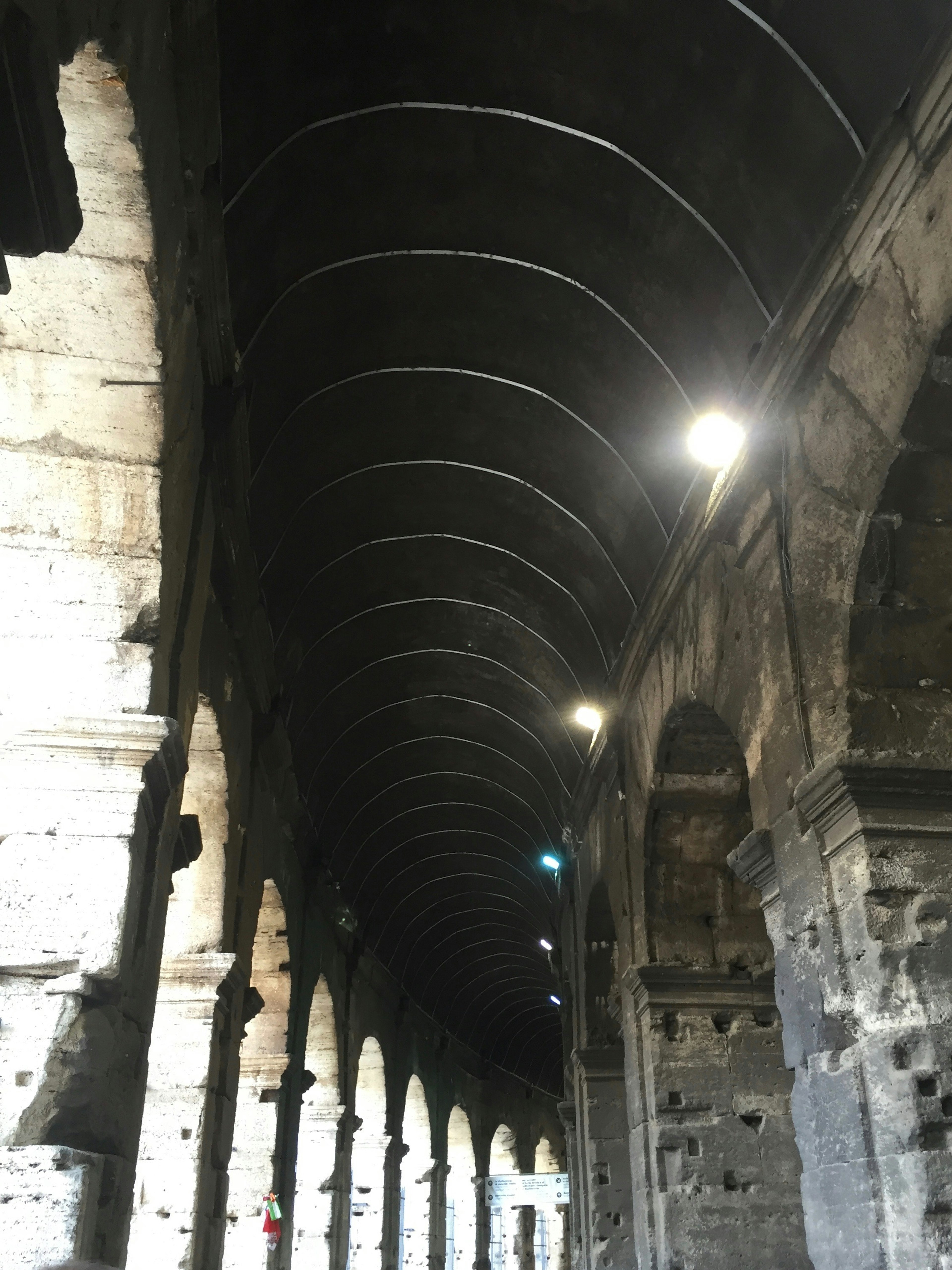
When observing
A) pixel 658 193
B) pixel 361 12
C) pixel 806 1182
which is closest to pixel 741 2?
pixel 658 193

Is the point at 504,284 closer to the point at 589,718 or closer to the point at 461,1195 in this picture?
the point at 589,718

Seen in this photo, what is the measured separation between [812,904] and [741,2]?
445 centimetres

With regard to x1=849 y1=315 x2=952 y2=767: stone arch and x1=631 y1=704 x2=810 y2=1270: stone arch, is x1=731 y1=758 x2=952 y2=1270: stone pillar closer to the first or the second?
x1=849 y1=315 x2=952 y2=767: stone arch

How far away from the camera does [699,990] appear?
8844 mm

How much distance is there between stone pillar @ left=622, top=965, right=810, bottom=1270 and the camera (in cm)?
789

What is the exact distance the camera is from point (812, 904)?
5375 mm

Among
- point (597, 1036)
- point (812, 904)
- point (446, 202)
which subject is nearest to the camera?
point (812, 904)

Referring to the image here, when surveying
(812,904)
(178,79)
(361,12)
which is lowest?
(812,904)

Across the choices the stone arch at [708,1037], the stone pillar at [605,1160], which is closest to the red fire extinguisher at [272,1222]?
the stone pillar at [605,1160]

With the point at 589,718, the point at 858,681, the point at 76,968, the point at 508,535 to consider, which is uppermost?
the point at 508,535

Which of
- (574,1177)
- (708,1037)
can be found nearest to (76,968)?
(708,1037)

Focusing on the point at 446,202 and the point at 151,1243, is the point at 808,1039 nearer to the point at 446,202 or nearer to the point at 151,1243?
the point at 151,1243

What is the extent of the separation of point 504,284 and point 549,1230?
30256 millimetres

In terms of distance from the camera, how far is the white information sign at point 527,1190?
20875mm
